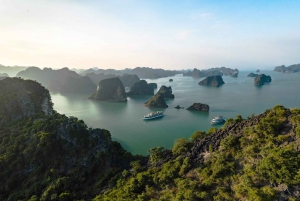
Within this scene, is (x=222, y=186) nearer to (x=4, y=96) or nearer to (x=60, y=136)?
(x=60, y=136)

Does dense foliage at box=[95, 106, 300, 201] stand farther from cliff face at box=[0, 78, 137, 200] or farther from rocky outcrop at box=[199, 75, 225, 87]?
rocky outcrop at box=[199, 75, 225, 87]

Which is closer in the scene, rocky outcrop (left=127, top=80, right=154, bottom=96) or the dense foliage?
the dense foliage

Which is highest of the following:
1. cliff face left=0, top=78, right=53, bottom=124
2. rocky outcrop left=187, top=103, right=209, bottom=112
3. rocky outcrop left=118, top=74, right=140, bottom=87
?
rocky outcrop left=118, top=74, right=140, bottom=87

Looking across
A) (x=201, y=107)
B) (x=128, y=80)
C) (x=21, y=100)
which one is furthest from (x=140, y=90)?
(x=21, y=100)

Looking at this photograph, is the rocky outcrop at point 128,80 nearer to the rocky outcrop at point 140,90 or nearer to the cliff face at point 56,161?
the rocky outcrop at point 140,90

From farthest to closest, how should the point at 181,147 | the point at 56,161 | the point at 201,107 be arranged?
1. the point at 201,107
2. the point at 56,161
3. the point at 181,147

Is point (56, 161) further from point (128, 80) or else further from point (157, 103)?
point (128, 80)

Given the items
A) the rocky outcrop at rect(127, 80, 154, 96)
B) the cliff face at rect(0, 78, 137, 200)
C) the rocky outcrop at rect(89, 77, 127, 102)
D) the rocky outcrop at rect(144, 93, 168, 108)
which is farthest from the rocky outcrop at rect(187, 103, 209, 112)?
the rocky outcrop at rect(127, 80, 154, 96)

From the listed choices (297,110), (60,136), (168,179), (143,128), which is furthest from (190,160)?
(143,128)
